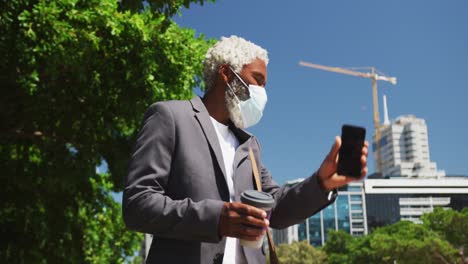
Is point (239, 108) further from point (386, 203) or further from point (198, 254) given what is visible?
point (386, 203)

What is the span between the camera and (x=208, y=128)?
8.73 feet

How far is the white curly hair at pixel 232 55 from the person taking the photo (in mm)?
2801

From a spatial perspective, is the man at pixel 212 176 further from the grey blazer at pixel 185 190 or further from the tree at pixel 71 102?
the tree at pixel 71 102

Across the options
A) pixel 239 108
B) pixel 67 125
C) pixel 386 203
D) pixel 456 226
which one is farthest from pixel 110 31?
pixel 386 203

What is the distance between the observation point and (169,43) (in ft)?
36.3

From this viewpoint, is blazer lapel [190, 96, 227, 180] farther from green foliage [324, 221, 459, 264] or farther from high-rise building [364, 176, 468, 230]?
high-rise building [364, 176, 468, 230]

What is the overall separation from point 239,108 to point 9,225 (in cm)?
1123

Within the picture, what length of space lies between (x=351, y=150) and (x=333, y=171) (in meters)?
0.15

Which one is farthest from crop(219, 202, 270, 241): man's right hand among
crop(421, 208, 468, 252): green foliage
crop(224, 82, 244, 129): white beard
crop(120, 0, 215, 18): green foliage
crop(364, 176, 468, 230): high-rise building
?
crop(364, 176, 468, 230): high-rise building

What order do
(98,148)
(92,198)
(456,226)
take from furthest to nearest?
(456,226), (92,198), (98,148)

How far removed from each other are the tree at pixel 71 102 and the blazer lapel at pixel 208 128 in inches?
255

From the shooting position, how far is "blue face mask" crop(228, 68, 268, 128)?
2.83 m

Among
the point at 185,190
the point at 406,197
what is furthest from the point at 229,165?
the point at 406,197

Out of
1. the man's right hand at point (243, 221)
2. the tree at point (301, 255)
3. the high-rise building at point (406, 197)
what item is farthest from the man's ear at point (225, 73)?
the high-rise building at point (406, 197)
